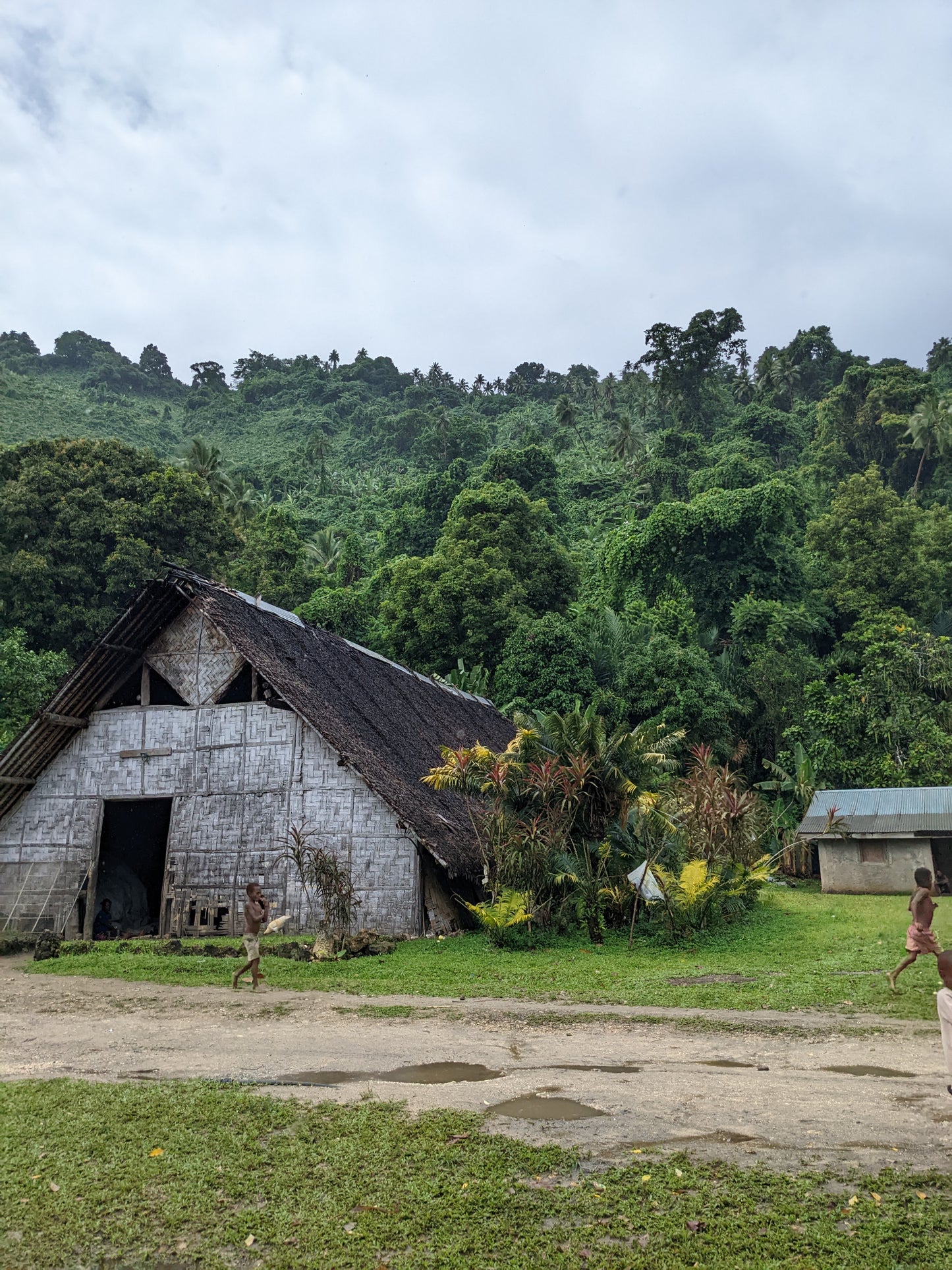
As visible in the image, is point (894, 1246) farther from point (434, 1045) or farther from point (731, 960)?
point (731, 960)

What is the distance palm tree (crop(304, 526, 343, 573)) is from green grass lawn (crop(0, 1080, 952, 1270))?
142 ft

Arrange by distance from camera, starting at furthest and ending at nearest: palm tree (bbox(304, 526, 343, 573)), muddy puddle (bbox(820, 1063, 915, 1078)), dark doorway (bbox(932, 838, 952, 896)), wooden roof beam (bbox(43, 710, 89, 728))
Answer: palm tree (bbox(304, 526, 343, 573)) < dark doorway (bbox(932, 838, 952, 896)) < wooden roof beam (bbox(43, 710, 89, 728)) < muddy puddle (bbox(820, 1063, 915, 1078))

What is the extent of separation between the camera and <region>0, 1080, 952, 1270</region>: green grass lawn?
14.1ft

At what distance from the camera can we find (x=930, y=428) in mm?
48156

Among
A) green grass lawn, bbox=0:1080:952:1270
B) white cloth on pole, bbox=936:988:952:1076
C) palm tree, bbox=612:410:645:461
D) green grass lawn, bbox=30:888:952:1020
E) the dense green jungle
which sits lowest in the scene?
green grass lawn, bbox=0:1080:952:1270

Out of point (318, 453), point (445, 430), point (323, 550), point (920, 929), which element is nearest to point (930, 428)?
point (323, 550)

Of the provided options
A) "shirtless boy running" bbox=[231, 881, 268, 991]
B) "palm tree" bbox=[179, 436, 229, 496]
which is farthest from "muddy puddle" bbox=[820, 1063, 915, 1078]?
"palm tree" bbox=[179, 436, 229, 496]

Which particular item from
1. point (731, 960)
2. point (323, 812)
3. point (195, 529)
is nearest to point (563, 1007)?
point (731, 960)

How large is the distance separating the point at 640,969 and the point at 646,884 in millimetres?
2579

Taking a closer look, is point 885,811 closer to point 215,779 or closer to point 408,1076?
point 215,779

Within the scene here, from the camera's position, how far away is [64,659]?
27.5 meters

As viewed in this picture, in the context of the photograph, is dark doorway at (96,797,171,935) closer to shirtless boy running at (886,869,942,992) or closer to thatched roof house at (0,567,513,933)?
thatched roof house at (0,567,513,933)

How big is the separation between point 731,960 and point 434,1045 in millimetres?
6211

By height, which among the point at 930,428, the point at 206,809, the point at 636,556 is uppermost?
the point at 930,428
